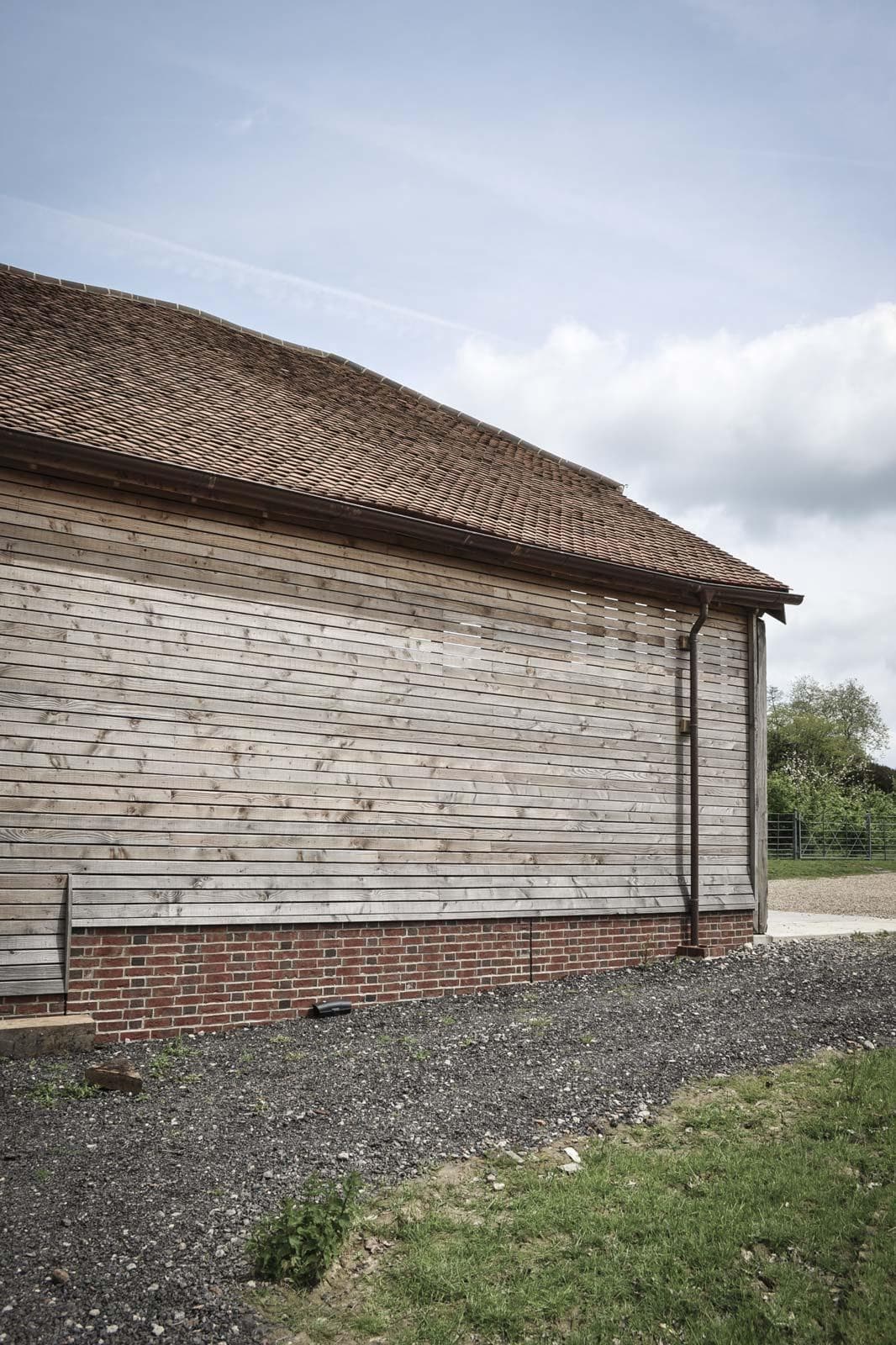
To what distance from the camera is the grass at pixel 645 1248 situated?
133 inches

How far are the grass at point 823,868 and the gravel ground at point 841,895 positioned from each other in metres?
0.61

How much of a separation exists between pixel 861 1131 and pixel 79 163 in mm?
10460

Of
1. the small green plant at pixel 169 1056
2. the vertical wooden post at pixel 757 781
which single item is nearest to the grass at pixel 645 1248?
the small green plant at pixel 169 1056

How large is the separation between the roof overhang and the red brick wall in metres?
3.26

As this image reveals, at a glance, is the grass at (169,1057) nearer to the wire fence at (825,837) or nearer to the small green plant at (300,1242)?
the small green plant at (300,1242)

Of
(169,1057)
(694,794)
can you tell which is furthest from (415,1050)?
(694,794)

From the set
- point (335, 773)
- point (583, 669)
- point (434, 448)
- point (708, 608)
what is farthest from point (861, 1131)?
point (434, 448)

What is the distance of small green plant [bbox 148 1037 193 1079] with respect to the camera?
6027 mm

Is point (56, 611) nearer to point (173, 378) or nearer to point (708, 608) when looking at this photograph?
point (173, 378)

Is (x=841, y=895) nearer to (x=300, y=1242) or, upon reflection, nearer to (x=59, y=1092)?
(x=59, y=1092)

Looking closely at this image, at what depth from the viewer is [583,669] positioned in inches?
380

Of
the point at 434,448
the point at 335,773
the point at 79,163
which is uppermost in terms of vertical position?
the point at 79,163

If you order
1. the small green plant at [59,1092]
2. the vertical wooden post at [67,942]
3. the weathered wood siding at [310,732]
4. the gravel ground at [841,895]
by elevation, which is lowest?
the gravel ground at [841,895]

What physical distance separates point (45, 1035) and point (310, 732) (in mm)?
2868
